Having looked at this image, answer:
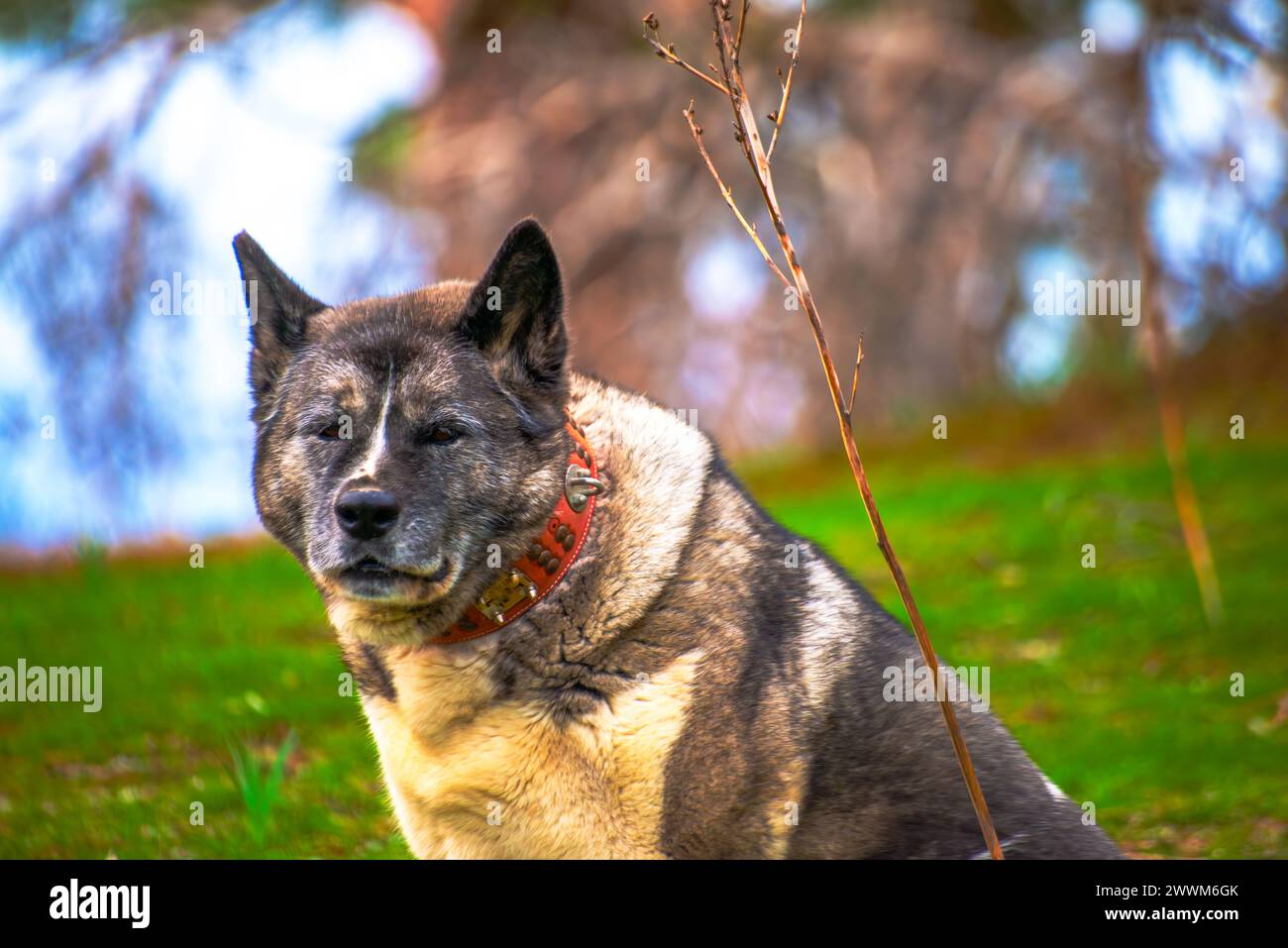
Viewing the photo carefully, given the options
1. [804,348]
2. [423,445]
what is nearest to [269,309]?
[423,445]

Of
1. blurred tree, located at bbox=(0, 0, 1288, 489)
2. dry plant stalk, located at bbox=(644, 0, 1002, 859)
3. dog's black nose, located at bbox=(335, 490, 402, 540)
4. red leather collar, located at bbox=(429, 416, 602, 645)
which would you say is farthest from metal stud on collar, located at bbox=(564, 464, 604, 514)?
blurred tree, located at bbox=(0, 0, 1288, 489)

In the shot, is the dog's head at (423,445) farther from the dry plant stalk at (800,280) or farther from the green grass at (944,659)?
the green grass at (944,659)

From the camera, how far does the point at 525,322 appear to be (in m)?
3.71

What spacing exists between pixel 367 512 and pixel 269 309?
35.4 inches

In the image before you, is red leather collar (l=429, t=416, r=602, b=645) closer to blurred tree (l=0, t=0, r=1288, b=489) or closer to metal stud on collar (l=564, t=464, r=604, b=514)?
metal stud on collar (l=564, t=464, r=604, b=514)

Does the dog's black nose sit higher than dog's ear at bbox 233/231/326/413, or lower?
lower

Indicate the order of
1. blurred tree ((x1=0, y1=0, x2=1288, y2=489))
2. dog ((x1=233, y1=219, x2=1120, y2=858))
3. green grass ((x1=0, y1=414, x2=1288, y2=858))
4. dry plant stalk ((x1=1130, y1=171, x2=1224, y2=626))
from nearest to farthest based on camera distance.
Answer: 1. dog ((x1=233, y1=219, x2=1120, y2=858))
2. green grass ((x1=0, y1=414, x2=1288, y2=858))
3. dry plant stalk ((x1=1130, y1=171, x2=1224, y2=626))
4. blurred tree ((x1=0, y1=0, x2=1288, y2=489))

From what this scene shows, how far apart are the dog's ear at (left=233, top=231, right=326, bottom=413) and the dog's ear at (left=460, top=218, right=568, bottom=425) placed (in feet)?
1.85

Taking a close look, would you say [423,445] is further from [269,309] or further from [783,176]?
[783,176]

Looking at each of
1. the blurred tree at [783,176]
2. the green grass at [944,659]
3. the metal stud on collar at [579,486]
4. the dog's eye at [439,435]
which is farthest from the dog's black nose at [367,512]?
the blurred tree at [783,176]

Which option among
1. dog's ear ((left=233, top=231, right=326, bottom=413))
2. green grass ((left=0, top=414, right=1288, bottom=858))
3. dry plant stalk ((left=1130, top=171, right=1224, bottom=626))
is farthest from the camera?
dry plant stalk ((left=1130, top=171, right=1224, bottom=626))

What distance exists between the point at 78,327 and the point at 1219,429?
30.0ft

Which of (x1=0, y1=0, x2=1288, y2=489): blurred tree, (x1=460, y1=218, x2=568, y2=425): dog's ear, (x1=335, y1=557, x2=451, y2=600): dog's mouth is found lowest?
(x1=335, y1=557, x2=451, y2=600): dog's mouth

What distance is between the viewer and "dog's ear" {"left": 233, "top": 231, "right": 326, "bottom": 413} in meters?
3.88
